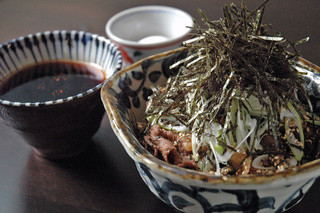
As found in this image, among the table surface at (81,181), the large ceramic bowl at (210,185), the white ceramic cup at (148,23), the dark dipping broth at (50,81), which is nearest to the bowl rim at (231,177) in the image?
the large ceramic bowl at (210,185)

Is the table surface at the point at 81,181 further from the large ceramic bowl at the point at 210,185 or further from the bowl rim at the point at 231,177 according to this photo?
the bowl rim at the point at 231,177

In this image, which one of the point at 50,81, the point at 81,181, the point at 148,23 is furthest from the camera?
the point at 148,23

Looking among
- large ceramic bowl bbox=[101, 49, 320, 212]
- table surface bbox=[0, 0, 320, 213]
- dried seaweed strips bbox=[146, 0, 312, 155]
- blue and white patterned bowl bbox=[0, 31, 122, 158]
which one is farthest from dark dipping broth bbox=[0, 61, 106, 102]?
dried seaweed strips bbox=[146, 0, 312, 155]

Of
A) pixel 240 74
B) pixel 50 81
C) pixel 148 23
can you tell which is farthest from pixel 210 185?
pixel 148 23

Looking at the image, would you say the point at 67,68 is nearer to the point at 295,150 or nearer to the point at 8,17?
the point at 295,150

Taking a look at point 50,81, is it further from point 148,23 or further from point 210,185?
point 210,185

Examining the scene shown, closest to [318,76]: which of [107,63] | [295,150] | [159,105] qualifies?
[295,150]
